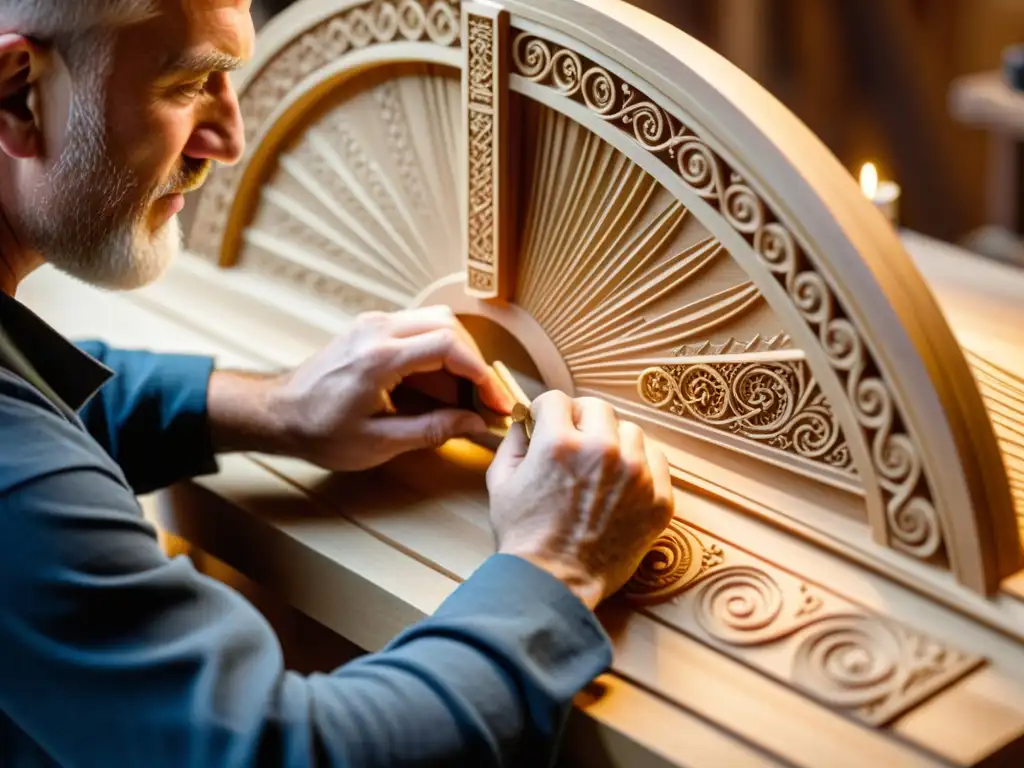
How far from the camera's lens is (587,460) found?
109 centimetres

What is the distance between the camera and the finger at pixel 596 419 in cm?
111

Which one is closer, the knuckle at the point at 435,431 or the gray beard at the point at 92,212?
the gray beard at the point at 92,212

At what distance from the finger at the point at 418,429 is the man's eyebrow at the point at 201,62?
36 centimetres

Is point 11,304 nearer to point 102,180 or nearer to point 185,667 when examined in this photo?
point 102,180

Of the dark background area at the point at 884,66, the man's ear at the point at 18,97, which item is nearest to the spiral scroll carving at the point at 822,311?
the man's ear at the point at 18,97

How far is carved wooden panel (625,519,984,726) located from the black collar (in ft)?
1.63

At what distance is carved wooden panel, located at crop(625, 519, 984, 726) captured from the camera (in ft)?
3.26

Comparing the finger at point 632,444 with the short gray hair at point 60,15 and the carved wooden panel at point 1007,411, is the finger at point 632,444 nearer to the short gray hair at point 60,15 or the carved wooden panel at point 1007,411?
the carved wooden panel at point 1007,411

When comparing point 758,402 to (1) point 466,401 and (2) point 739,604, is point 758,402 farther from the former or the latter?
(1) point 466,401

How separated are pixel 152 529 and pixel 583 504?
325 millimetres

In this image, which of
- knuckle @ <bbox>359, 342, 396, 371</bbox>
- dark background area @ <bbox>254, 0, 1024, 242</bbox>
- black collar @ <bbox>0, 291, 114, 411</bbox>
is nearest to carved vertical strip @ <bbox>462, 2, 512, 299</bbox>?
knuckle @ <bbox>359, 342, 396, 371</bbox>

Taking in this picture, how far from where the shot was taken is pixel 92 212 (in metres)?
1.12

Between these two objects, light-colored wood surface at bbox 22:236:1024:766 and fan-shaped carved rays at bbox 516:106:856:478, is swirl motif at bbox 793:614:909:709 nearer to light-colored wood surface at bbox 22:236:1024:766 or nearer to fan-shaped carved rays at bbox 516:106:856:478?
light-colored wood surface at bbox 22:236:1024:766

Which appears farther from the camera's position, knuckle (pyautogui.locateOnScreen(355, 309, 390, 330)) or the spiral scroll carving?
knuckle (pyautogui.locateOnScreen(355, 309, 390, 330))
